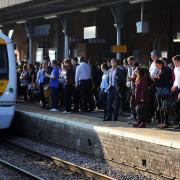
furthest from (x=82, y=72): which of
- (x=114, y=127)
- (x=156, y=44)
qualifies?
(x=156, y=44)

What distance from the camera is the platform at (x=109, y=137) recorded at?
9570 mm

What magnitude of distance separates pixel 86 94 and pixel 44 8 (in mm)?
7735

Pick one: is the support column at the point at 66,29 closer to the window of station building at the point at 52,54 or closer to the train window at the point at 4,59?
the window of station building at the point at 52,54

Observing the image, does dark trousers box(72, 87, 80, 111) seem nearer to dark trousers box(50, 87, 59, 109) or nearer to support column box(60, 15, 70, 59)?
dark trousers box(50, 87, 59, 109)

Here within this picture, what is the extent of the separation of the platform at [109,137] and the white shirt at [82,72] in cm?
103

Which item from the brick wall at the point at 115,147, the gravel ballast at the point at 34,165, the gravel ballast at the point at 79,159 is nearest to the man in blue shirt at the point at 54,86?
the brick wall at the point at 115,147

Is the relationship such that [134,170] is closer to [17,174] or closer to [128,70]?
[17,174]

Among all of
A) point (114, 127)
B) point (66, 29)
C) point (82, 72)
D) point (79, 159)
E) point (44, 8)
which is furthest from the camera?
point (66, 29)

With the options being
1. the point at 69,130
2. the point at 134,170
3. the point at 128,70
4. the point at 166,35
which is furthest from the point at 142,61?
the point at 134,170

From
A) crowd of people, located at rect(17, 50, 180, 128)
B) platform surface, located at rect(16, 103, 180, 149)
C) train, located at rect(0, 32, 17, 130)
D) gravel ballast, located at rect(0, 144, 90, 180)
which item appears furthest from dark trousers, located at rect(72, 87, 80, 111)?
gravel ballast, located at rect(0, 144, 90, 180)

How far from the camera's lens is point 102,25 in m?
26.1

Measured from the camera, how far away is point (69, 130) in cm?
1302

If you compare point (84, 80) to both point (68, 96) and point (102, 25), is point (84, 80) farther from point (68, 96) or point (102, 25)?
point (102, 25)

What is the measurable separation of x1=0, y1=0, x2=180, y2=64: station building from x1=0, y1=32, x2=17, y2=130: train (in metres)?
4.42
